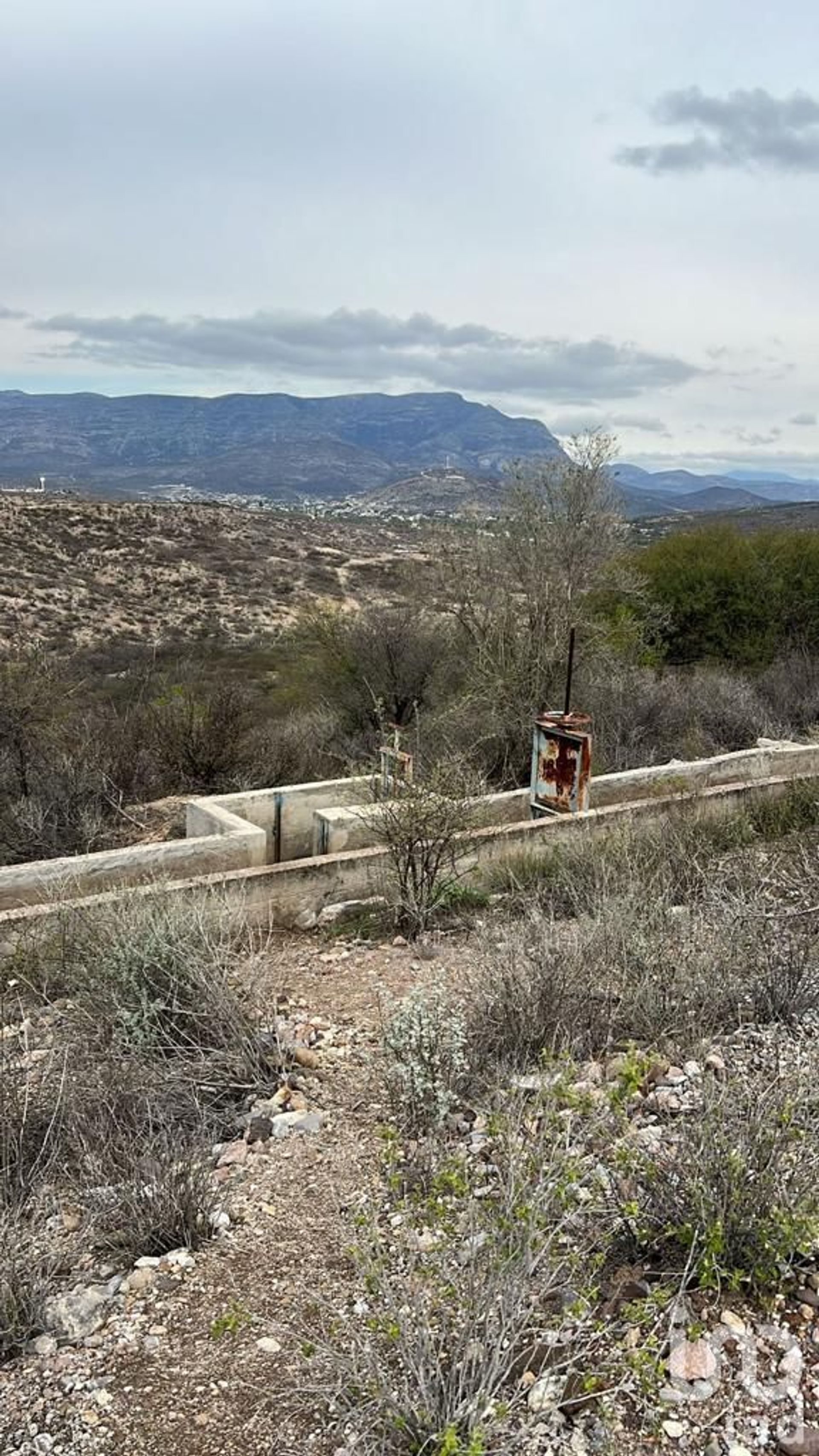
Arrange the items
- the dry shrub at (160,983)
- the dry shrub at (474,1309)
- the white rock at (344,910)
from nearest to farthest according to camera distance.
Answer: the dry shrub at (474,1309) < the dry shrub at (160,983) < the white rock at (344,910)

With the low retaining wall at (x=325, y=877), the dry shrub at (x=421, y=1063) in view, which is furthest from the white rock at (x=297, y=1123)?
the low retaining wall at (x=325, y=877)

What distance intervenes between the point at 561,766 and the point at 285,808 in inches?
94.6

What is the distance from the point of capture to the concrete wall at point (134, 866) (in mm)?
7117

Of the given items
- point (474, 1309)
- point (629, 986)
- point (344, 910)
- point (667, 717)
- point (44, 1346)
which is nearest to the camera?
point (474, 1309)

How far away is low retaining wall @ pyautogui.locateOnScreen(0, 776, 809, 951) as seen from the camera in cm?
641

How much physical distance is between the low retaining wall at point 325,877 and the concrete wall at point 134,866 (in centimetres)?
28

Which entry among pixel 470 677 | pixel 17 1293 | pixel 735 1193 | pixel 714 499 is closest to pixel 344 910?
pixel 17 1293

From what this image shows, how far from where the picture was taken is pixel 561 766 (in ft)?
28.9

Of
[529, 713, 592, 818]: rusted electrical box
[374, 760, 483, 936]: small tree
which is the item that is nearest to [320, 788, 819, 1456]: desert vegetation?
[374, 760, 483, 936]: small tree

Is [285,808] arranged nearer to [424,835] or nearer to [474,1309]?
[424,835]

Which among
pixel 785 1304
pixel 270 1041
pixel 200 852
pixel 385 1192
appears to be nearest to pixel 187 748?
pixel 200 852

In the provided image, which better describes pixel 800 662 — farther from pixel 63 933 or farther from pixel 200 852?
pixel 63 933

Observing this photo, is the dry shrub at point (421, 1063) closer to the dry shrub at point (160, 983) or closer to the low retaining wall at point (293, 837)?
the dry shrub at point (160, 983)

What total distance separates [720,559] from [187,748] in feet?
53.0
